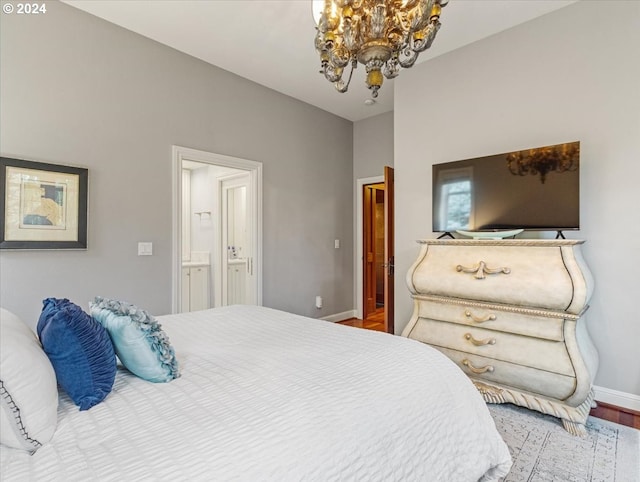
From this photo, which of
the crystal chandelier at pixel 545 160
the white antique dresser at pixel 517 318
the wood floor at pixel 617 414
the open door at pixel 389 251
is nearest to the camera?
the white antique dresser at pixel 517 318

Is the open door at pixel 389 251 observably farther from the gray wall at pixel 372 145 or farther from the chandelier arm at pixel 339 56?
the chandelier arm at pixel 339 56

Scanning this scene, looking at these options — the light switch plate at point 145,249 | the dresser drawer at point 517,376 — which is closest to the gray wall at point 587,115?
the dresser drawer at point 517,376

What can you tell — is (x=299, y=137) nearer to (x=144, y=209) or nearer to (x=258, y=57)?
(x=258, y=57)

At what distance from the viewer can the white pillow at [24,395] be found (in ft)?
2.55

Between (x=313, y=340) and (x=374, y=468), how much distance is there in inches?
28.0

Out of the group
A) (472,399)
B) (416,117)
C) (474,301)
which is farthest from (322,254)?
(472,399)

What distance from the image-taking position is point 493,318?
2.32 metres

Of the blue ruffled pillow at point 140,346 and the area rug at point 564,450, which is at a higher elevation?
the blue ruffled pillow at point 140,346

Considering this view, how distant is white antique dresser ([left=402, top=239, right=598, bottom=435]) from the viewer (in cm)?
204

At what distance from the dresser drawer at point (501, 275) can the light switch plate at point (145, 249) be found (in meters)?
2.30

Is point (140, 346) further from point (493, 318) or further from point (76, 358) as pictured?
point (493, 318)

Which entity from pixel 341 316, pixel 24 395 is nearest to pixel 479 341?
pixel 24 395

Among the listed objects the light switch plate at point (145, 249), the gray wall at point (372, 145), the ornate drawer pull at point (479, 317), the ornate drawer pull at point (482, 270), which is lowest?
the ornate drawer pull at point (479, 317)

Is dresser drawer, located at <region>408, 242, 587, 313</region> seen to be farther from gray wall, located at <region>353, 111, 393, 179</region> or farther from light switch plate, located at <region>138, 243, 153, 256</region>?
gray wall, located at <region>353, 111, 393, 179</region>
